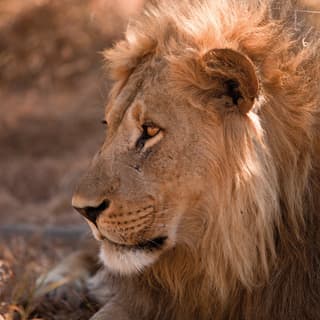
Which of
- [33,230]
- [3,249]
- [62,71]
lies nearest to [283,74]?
[3,249]

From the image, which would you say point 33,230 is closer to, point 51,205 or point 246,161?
point 51,205

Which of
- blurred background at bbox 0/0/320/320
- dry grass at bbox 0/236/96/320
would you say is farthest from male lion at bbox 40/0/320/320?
blurred background at bbox 0/0/320/320

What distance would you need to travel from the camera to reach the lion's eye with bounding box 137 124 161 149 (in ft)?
11.1

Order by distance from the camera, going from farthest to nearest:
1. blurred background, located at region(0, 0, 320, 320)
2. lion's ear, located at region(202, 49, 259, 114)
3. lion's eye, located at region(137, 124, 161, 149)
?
blurred background, located at region(0, 0, 320, 320), lion's eye, located at region(137, 124, 161, 149), lion's ear, located at region(202, 49, 259, 114)

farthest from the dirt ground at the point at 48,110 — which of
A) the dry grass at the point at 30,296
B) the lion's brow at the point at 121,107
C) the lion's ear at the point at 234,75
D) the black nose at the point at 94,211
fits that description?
the lion's ear at the point at 234,75

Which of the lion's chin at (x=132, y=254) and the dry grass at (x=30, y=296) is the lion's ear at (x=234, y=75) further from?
the dry grass at (x=30, y=296)

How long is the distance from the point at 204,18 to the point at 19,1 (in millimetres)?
6632

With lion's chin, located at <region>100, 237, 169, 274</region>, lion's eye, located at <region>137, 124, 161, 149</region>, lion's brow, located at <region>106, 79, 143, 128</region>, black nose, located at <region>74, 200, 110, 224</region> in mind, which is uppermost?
lion's brow, located at <region>106, 79, 143, 128</region>

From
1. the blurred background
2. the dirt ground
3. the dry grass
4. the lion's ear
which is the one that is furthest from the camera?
the blurred background

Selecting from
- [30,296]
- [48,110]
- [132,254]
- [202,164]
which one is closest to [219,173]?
[202,164]

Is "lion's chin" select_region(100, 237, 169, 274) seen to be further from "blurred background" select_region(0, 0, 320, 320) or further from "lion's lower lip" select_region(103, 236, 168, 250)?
"blurred background" select_region(0, 0, 320, 320)

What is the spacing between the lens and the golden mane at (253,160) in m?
3.31

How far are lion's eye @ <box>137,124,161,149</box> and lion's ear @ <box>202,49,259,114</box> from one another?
0.28 metres

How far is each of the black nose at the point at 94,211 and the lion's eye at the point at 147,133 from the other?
0.27 m
